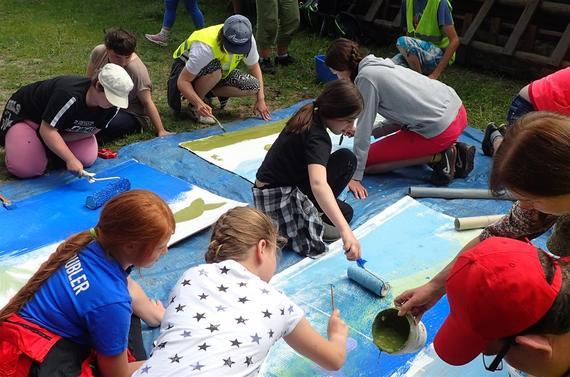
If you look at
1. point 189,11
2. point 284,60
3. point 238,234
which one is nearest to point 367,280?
point 238,234

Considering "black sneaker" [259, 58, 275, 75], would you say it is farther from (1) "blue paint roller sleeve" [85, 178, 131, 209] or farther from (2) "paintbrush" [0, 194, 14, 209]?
(2) "paintbrush" [0, 194, 14, 209]

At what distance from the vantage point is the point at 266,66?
19.9 ft

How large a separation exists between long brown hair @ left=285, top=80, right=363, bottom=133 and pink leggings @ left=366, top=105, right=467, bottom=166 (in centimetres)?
109

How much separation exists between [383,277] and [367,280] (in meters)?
0.18

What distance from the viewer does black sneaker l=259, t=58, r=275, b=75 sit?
237 inches

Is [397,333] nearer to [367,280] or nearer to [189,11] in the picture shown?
[367,280]

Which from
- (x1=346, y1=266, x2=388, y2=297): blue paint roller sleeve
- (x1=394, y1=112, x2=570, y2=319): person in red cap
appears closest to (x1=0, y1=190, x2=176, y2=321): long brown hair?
(x1=394, y1=112, x2=570, y2=319): person in red cap

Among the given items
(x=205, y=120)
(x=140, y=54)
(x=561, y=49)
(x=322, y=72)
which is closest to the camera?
(x=205, y=120)

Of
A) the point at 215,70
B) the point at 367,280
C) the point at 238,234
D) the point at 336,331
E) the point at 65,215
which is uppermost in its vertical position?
the point at 238,234

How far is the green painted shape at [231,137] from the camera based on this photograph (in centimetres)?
411

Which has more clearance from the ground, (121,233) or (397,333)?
(121,233)

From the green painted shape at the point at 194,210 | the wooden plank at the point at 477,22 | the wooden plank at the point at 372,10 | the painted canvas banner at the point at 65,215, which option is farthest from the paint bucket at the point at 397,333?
the wooden plank at the point at 372,10

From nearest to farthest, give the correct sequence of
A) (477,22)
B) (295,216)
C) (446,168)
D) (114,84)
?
(295,216) < (114,84) < (446,168) < (477,22)

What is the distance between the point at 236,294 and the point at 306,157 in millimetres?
1265
